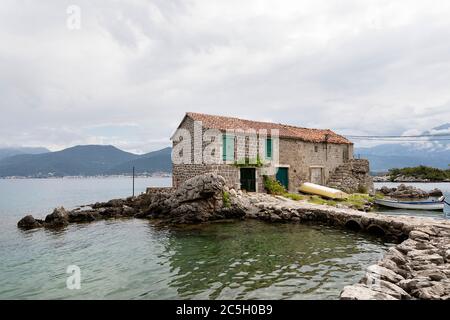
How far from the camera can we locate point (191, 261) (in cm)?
1234

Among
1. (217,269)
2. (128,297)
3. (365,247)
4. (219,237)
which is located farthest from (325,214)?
(128,297)

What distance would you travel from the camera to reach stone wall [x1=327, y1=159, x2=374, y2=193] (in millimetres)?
32531

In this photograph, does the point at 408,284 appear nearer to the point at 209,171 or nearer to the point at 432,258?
the point at 432,258

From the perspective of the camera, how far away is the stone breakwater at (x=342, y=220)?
25.3 ft

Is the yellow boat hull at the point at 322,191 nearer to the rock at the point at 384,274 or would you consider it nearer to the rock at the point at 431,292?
the rock at the point at 384,274

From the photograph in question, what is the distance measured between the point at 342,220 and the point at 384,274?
11.1 metres

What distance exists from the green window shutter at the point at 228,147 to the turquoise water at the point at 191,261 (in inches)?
295

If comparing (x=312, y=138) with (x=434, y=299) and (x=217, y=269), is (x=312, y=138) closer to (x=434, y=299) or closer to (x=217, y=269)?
(x=217, y=269)

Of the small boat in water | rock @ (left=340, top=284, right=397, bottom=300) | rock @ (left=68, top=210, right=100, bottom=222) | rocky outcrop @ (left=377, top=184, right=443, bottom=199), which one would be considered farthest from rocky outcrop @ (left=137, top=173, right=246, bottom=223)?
rocky outcrop @ (left=377, top=184, right=443, bottom=199)

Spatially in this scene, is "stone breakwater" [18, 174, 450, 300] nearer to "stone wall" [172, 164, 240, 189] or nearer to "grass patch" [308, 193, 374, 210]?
"stone wall" [172, 164, 240, 189]

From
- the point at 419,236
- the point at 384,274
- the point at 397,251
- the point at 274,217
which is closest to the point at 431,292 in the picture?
the point at 384,274
